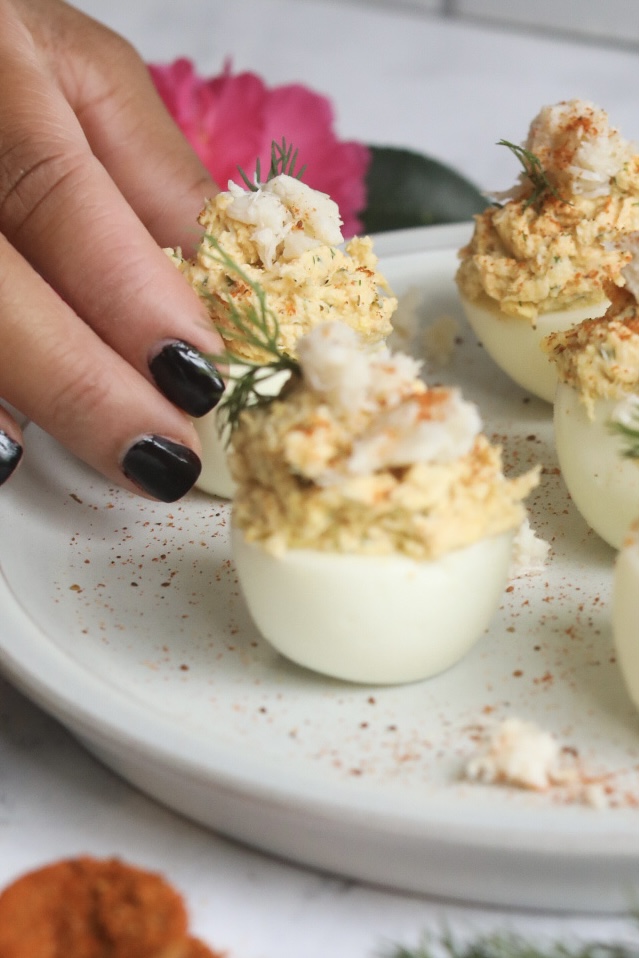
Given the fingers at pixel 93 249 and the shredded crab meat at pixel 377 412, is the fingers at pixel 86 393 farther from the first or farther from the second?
the shredded crab meat at pixel 377 412

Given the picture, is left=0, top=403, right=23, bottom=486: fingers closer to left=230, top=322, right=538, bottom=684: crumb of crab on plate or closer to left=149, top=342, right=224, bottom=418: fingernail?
left=149, top=342, right=224, bottom=418: fingernail

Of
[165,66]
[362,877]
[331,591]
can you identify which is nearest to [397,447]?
[331,591]

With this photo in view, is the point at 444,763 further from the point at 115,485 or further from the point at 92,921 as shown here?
the point at 115,485

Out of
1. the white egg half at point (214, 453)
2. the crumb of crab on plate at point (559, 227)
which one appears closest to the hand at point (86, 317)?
the white egg half at point (214, 453)

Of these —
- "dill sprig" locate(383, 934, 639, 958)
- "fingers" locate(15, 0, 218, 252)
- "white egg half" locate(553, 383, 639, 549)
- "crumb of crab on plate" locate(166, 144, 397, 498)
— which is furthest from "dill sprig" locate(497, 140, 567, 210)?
"dill sprig" locate(383, 934, 639, 958)

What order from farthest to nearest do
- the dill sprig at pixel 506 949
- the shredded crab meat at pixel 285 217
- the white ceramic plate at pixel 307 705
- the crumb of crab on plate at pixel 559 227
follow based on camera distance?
the crumb of crab on plate at pixel 559 227 → the shredded crab meat at pixel 285 217 → the white ceramic plate at pixel 307 705 → the dill sprig at pixel 506 949

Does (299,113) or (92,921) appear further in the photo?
(299,113)

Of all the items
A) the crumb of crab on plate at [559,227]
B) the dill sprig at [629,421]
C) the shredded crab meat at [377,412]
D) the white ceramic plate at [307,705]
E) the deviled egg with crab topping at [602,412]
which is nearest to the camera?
the white ceramic plate at [307,705]
